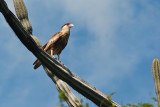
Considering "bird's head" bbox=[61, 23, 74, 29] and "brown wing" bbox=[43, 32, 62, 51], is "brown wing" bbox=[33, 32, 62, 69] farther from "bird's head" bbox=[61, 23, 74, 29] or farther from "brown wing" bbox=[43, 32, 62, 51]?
"bird's head" bbox=[61, 23, 74, 29]

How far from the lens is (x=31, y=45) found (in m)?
4.66

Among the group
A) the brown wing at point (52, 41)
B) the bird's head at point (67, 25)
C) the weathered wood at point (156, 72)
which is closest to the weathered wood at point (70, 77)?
the weathered wood at point (156, 72)

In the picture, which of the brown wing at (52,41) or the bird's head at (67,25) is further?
the bird's head at (67,25)

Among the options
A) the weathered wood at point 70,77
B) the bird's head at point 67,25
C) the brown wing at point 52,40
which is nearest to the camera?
the weathered wood at point 70,77

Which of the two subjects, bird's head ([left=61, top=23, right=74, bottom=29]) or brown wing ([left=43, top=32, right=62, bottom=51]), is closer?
brown wing ([left=43, top=32, right=62, bottom=51])

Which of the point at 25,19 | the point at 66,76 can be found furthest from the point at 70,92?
the point at 25,19

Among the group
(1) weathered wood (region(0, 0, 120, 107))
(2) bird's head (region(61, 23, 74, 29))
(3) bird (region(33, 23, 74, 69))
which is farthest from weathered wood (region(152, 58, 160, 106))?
(2) bird's head (region(61, 23, 74, 29))

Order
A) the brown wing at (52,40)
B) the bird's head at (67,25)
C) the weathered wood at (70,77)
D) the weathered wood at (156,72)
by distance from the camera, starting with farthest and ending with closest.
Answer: the bird's head at (67,25), the brown wing at (52,40), the weathered wood at (156,72), the weathered wood at (70,77)

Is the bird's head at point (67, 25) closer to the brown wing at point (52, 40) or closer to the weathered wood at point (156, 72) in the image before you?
the brown wing at point (52, 40)

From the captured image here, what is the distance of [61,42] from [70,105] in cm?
237

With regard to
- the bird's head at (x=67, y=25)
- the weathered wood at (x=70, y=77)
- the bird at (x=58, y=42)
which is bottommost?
the weathered wood at (x=70, y=77)

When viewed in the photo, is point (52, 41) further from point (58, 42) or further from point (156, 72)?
point (156, 72)

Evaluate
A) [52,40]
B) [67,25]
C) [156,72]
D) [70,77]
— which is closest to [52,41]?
[52,40]

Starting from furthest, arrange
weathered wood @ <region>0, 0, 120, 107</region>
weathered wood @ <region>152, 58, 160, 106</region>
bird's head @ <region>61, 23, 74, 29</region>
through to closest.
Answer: bird's head @ <region>61, 23, 74, 29</region> < weathered wood @ <region>152, 58, 160, 106</region> < weathered wood @ <region>0, 0, 120, 107</region>
